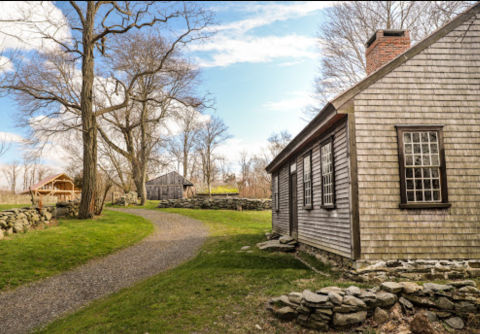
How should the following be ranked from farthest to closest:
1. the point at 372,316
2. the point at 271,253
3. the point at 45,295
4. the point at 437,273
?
the point at 271,253 < the point at 45,295 < the point at 437,273 < the point at 372,316

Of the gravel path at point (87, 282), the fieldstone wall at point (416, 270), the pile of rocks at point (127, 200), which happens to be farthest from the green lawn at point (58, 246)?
the pile of rocks at point (127, 200)

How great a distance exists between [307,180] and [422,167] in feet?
14.2

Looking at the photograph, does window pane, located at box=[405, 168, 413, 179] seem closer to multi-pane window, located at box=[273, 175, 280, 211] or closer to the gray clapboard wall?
the gray clapboard wall

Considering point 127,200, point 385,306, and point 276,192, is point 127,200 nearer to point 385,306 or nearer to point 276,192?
point 276,192

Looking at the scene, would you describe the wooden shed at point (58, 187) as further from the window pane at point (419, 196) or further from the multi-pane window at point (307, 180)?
the window pane at point (419, 196)

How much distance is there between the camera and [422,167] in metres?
7.89

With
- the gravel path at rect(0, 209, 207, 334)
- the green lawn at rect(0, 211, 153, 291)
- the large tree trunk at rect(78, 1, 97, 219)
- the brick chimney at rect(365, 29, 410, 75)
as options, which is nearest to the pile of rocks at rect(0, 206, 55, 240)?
the green lawn at rect(0, 211, 153, 291)

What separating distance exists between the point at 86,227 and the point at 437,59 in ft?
53.3

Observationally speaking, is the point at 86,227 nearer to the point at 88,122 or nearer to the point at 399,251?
the point at 88,122

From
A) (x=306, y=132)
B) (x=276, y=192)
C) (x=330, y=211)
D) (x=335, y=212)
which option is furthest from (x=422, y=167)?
(x=276, y=192)

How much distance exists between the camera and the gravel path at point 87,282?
25.0 feet

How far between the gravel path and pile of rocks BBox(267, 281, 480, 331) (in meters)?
5.67

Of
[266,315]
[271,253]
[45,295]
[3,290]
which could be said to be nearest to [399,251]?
[266,315]

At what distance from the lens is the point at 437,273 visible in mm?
7441
